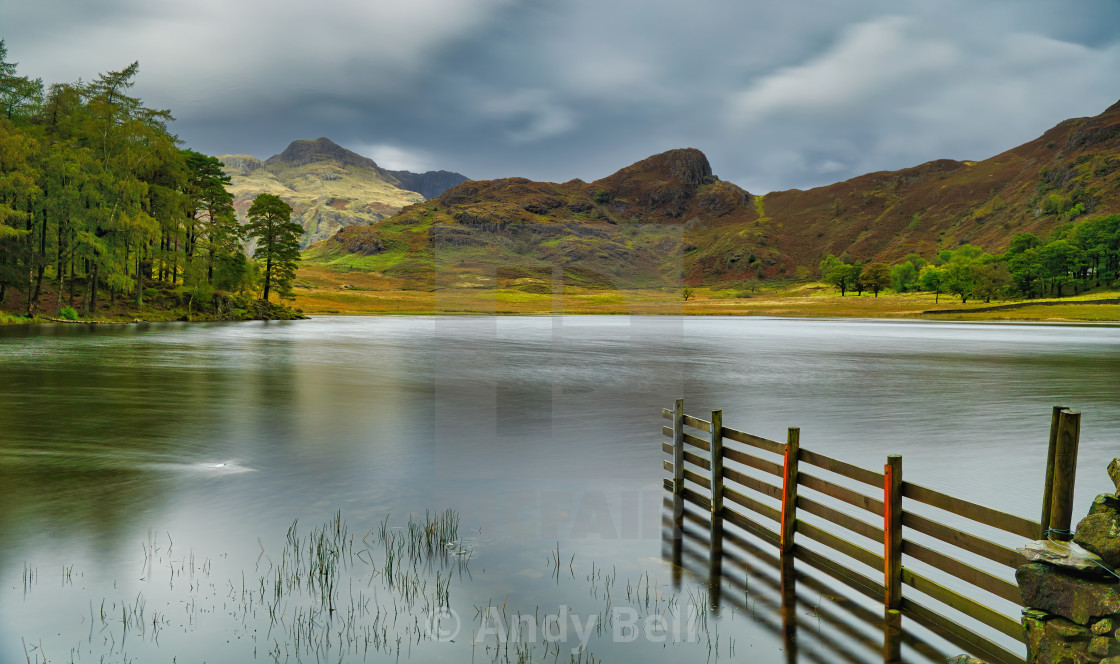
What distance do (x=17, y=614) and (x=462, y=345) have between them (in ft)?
193

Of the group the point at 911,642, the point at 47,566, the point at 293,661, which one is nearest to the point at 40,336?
the point at 47,566

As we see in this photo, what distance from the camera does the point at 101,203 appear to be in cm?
7275

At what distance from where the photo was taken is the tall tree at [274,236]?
106438 millimetres

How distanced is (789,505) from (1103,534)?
436 cm

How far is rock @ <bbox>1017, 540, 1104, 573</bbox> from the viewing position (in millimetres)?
5520

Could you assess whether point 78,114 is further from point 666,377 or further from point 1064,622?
point 1064,622

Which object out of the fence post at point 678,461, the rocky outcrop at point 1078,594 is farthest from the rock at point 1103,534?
the fence post at point 678,461

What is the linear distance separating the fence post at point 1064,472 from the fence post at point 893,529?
1712mm

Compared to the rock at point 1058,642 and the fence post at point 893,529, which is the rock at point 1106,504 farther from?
the fence post at point 893,529

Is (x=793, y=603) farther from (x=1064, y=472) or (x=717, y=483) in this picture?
(x=1064, y=472)

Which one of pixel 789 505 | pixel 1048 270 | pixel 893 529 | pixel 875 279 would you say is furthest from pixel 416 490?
pixel 875 279

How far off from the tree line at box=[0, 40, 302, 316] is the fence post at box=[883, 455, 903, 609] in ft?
260

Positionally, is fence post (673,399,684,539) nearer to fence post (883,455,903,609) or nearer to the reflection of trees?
A: fence post (883,455,903,609)

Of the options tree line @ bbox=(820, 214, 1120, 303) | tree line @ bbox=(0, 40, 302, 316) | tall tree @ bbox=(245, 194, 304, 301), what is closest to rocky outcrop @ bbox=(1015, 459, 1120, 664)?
tree line @ bbox=(0, 40, 302, 316)
